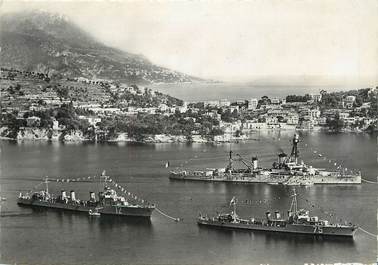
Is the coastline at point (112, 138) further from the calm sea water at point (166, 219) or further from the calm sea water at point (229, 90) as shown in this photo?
the calm sea water at point (166, 219)

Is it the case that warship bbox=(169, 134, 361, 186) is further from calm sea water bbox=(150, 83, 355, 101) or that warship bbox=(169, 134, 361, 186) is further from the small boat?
calm sea water bbox=(150, 83, 355, 101)

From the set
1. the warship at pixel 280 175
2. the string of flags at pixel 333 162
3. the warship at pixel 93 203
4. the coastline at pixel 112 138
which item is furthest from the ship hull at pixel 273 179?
the coastline at pixel 112 138

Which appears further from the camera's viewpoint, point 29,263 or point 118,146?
point 118,146

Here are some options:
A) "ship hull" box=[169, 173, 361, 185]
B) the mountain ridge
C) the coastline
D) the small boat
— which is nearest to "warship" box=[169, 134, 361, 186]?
"ship hull" box=[169, 173, 361, 185]

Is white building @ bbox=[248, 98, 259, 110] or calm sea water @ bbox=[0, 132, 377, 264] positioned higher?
white building @ bbox=[248, 98, 259, 110]

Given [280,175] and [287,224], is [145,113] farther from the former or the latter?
[287,224]

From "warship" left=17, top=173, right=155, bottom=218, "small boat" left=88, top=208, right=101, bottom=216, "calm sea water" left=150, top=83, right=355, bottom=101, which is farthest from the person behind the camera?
"calm sea water" left=150, top=83, right=355, bottom=101

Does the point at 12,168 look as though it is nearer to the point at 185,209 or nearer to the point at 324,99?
the point at 185,209

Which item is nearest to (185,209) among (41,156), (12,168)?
(12,168)
